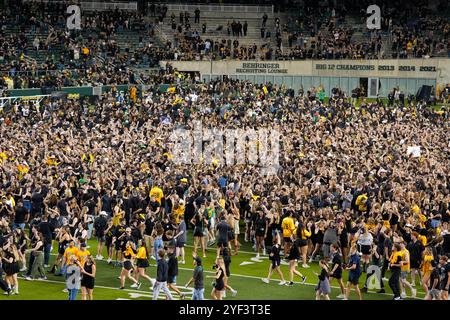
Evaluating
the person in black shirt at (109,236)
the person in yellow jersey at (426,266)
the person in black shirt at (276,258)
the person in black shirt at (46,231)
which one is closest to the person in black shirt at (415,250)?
the person in yellow jersey at (426,266)

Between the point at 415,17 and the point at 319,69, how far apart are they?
10052 mm

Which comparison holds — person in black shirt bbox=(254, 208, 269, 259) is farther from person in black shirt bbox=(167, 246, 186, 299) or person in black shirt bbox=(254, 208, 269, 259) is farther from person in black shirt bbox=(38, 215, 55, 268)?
person in black shirt bbox=(38, 215, 55, 268)

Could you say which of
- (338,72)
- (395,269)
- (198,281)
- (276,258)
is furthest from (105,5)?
(198,281)

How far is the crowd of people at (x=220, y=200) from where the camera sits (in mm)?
20031

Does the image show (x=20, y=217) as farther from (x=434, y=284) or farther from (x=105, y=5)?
(x=105, y=5)

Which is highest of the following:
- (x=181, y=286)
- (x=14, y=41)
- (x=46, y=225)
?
(x=14, y=41)

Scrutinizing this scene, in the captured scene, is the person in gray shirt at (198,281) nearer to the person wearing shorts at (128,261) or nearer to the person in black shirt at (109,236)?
the person wearing shorts at (128,261)

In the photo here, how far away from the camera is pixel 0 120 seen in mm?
38375

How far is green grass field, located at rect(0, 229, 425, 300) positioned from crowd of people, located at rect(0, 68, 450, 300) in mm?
275

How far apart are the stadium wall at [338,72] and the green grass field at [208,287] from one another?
112 ft

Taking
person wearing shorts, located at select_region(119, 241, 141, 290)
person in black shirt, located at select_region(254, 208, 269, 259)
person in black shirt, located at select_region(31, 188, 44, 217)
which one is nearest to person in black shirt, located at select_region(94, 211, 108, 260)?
person in black shirt, located at select_region(31, 188, 44, 217)

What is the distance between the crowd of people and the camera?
20.0 meters
